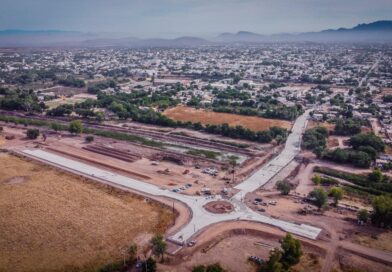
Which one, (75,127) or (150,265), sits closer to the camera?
(150,265)

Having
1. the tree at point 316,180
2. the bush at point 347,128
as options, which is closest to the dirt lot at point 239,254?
the tree at point 316,180

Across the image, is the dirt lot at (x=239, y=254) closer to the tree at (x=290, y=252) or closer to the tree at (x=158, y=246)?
the tree at (x=290, y=252)

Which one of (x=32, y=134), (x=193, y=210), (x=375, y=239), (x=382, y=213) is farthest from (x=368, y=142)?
(x=32, y=134)

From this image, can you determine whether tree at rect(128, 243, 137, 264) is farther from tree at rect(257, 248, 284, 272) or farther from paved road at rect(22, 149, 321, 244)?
tree at rect(257, 248, 284, 272)

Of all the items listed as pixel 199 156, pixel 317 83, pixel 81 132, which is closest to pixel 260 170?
pixel 199 156

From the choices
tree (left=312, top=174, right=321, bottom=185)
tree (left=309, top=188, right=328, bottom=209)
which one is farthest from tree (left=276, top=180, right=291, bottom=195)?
tree (left=312, top=174, right=321, bottom=185)

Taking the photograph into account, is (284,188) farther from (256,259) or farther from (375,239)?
(256,259)

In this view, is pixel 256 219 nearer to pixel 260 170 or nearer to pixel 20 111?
pixel 260 170
